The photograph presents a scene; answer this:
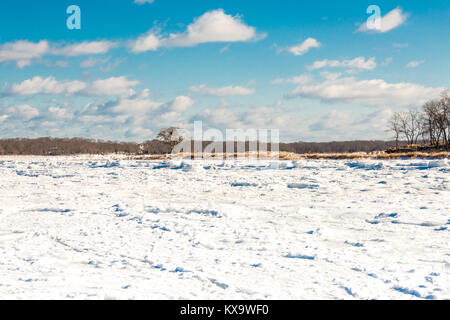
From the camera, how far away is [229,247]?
5480 mm

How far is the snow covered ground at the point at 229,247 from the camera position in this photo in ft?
12.6

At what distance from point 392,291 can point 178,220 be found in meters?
4.54

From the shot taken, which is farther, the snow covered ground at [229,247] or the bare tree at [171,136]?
the bare tree at [171,136]

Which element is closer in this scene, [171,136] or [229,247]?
[229,247]

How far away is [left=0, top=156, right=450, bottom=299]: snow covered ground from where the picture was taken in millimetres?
3830

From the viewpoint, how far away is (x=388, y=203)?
9.06 meters

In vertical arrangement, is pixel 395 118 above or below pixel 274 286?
above

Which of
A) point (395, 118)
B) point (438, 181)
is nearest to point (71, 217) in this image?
point (438, 181)

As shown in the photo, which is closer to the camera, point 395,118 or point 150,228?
point 150,228

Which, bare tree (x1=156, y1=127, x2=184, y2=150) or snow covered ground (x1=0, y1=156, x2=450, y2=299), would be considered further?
bare tree (x1=156, y1=127, x2=184, y2=150)

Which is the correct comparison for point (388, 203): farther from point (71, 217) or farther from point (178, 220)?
point (71, 217)
